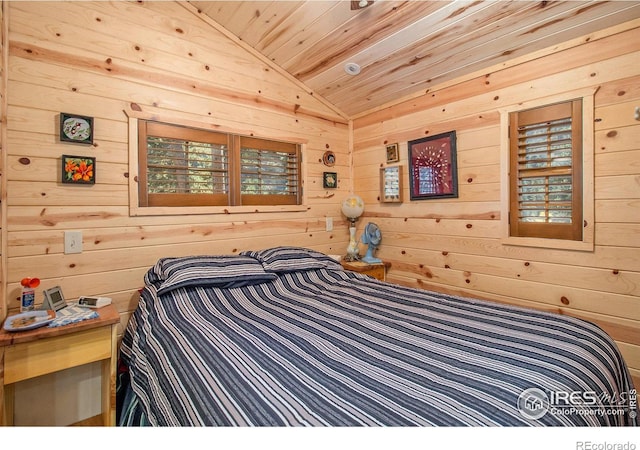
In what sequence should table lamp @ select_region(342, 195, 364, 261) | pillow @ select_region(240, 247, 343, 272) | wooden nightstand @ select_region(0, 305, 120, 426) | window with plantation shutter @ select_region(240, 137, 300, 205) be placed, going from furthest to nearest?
1. table lamp @ select_region(342, 195, 364, 261)
2. window with plantation shutter @ select_region(240, 137, 300, 205)
3. pillow @ select_region(240, 247, 343, 272)
4. wooden nightstand @ select_region(0, 305, 120, 426)

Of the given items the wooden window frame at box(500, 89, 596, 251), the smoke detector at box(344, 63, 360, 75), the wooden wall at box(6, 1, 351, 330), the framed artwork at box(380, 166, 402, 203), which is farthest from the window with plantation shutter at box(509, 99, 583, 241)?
the wooden wall at box(6, 1, 351, 330)

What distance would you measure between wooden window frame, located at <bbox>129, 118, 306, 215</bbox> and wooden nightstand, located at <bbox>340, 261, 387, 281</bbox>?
665 millimetres

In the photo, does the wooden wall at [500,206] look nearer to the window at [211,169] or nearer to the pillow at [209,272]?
the window at [211,169]

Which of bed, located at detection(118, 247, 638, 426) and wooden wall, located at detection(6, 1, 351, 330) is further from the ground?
wooden wall, located at detection(6, 1, 351, 330)

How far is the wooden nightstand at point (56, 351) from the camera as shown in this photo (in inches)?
53.9

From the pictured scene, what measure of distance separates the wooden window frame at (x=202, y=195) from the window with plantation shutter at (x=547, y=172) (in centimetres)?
168

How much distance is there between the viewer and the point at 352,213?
3.01 m

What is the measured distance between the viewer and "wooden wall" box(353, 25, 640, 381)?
1.71m

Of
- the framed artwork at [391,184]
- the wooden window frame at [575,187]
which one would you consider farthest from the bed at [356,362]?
the framed artwork at [391,184]

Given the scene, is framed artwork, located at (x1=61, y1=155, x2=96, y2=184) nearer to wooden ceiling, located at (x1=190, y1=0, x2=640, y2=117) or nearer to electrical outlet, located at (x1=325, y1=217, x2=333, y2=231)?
wooden ceiling, located at (x1=190, y1=0, x2=640, y2=117)

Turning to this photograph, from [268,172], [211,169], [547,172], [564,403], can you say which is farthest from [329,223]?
[564,403]

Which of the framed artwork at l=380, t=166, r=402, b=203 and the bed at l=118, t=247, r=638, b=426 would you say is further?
the framed artwork at l=380, t=166, r=402, b=203

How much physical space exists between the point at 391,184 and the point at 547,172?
1.21 meters

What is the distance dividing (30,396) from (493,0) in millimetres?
3325
